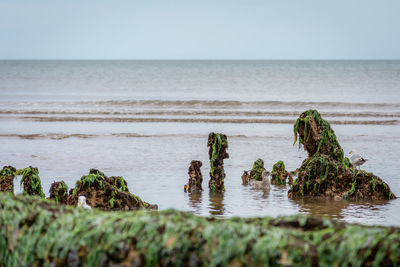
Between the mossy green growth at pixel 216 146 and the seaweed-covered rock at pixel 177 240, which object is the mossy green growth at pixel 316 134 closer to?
the mossy green growth at pixel 216 146

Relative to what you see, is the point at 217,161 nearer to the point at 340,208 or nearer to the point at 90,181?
the point at 340,208

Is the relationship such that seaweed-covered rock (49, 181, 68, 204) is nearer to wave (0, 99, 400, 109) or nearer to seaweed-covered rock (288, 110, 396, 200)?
seaweed-covered rock (288, 110, 396, 200)

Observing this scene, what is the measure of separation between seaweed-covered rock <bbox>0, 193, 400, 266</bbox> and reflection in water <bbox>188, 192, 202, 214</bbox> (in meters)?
6.04

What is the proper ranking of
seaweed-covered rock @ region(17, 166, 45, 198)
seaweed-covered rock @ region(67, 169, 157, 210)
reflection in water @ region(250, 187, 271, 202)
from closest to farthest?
seaweed-covered rock @ region(67, 169, 157, 210)
seaweed-covered rock @ region(17, 166, 45, 198)
reflection in water @ region(250, 187, 271, 202)

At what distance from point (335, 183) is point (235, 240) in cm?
780

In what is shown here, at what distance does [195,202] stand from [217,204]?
1.35ft

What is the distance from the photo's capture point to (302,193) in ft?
34.2

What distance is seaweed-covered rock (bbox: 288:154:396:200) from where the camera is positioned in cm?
1015

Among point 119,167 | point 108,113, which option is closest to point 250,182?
point 119,167

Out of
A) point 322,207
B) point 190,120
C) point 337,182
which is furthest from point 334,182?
point 190,120

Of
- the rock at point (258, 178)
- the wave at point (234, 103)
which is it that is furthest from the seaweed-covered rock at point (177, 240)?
the wave at point (234, 103)

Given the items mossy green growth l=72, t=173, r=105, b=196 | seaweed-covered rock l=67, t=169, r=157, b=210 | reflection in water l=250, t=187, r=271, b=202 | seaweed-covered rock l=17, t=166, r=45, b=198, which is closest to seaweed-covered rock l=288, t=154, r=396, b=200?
reflection in water l=250, t=187, r=271, b=202

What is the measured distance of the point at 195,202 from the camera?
10133 millimetres

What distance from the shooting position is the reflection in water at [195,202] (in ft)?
31.1
